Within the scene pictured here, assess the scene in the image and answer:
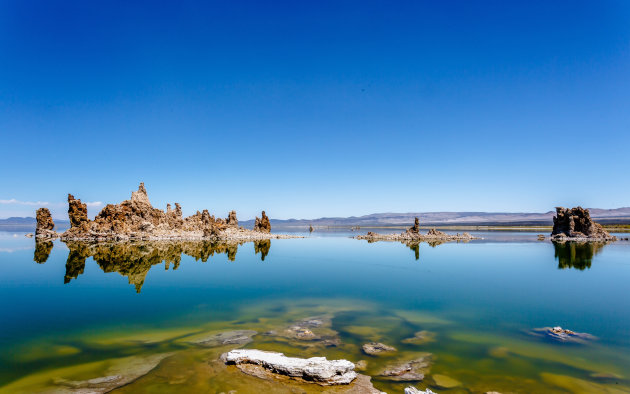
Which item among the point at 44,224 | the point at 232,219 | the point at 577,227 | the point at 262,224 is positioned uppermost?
the point at 44,224

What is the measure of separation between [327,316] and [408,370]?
608cm

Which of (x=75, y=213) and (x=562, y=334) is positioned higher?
(x=75, y=213)

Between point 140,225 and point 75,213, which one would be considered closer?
point 75,213

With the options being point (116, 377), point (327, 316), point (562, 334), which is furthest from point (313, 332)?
point (562, 334)

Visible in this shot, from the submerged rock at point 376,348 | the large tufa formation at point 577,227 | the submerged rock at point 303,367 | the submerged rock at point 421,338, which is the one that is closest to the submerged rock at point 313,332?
the submerged rock at point 376,348

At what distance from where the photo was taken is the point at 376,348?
10.4 m

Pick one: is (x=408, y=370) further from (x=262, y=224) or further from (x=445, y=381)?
(x=262, y=224)

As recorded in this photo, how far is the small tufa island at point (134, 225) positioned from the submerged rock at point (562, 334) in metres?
62.1

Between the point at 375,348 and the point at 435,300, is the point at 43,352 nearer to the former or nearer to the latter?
the point at 375,348

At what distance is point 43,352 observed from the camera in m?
10.3

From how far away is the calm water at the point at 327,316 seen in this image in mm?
8742

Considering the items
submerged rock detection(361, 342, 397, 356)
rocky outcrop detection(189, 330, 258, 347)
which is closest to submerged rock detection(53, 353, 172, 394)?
rocky outcrop detection(189, 330, 258, 347)

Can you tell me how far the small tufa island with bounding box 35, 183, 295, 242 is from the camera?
6166cm

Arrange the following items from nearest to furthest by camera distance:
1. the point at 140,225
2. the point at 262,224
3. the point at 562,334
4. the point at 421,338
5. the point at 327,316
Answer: the point at 421,338, the point at 562,334, the point at 327,316, the point at 140,225, the point at 262,224
